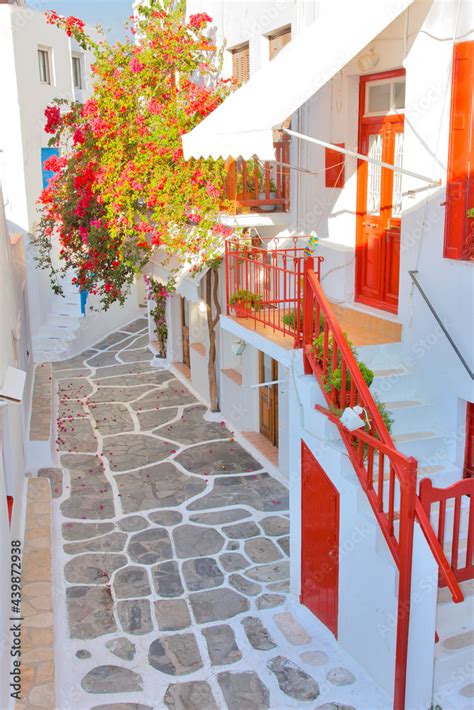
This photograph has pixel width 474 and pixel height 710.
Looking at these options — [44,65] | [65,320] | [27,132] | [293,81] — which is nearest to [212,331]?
[293,81]

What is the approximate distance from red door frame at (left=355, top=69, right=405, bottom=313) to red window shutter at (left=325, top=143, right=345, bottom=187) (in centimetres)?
36

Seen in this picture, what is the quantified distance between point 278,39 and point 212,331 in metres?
6.60

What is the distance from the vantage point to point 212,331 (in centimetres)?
1686

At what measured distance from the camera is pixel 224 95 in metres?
14.0

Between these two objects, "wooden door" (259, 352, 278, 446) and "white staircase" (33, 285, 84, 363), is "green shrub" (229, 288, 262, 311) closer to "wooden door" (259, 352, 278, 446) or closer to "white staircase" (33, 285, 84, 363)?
"wooden door" (259, 352, 278, 446)

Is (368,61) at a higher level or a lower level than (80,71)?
lower

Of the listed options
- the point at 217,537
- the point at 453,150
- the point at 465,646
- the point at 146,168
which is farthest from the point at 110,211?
the point at 465,646

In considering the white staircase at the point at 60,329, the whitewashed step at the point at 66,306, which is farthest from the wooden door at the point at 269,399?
the whitewashed step at the point at 66,306

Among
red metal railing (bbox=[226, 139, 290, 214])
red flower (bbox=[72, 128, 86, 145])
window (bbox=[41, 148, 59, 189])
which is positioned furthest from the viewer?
window (bbox=[41, 148, 59, 189])

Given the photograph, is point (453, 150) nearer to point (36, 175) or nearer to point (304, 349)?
point (304, 349)

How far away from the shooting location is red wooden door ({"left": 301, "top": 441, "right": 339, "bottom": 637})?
26.7ft

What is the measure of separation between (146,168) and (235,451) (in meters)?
5.99

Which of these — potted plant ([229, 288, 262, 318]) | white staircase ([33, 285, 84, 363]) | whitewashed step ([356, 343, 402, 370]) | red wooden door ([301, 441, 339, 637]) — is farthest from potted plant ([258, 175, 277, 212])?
white staircase ([33, 285, 84, 363])

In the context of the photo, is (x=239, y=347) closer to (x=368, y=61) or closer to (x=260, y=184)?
(x=260, y=184)
